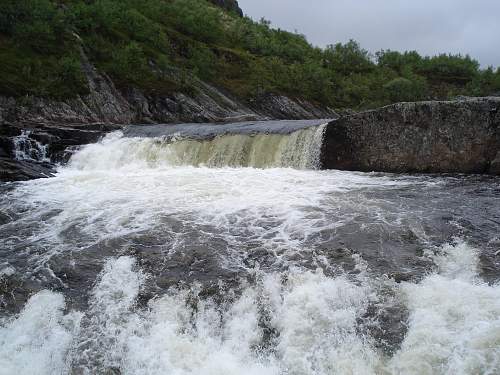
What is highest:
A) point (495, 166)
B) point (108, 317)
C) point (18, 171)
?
point (495, 166)

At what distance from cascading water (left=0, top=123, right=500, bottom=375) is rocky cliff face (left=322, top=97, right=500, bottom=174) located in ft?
8.75

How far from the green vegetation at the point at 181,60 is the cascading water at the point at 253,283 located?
68.2ft

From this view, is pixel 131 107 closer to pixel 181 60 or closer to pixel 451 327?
pixel 181 60

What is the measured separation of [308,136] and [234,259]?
32.5 feet

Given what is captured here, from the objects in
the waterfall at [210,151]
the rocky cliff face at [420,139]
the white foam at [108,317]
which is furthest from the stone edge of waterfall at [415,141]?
the white foam at [108,317]

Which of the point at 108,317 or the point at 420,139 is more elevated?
the point at 420,139

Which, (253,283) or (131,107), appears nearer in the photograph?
(253,283)

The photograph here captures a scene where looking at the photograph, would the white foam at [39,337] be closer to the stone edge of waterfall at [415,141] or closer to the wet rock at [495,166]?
the stone edge of waterfall at [415,141]

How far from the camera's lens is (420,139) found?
1466cm

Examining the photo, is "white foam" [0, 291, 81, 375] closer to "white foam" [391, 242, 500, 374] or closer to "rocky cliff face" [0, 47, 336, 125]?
"white foam" [391, 242, 500, 374]

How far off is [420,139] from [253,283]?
10.1 metres

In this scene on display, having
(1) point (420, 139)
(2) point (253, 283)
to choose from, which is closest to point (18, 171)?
(2) point (253, 283)

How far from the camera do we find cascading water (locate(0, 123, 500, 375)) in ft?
18.6

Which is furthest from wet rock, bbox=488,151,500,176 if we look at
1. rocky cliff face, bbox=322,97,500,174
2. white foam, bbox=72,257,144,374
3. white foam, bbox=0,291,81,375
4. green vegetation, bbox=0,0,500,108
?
green vegetation, bbox=0,0,500,108
